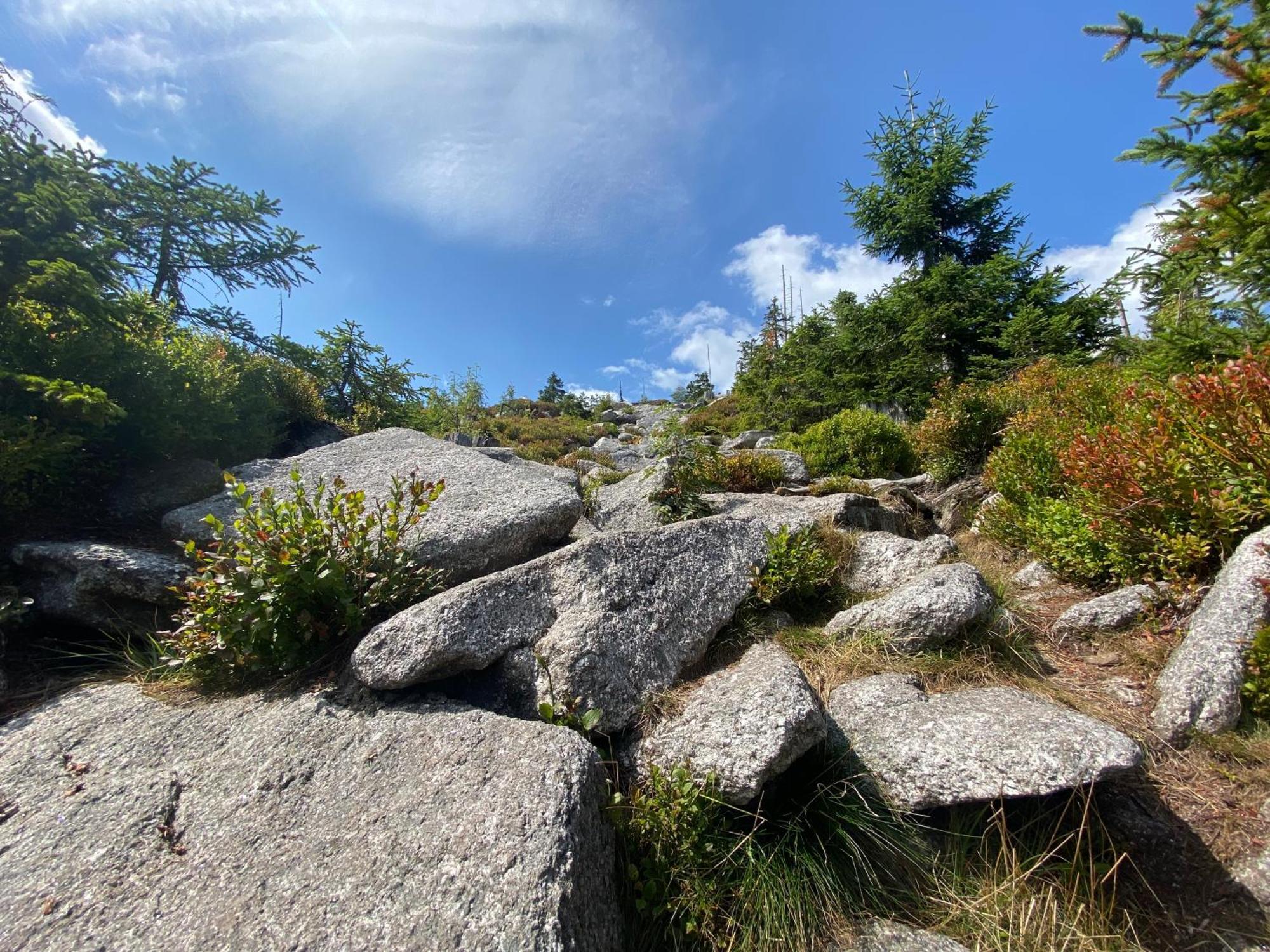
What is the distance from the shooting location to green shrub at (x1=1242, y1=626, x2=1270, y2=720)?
9.98 ft

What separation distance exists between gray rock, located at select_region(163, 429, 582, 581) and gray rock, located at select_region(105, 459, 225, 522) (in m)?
0.36

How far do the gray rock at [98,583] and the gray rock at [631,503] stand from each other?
4.37m

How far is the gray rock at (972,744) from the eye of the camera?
2623 millimetres

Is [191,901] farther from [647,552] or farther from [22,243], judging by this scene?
[22,243]

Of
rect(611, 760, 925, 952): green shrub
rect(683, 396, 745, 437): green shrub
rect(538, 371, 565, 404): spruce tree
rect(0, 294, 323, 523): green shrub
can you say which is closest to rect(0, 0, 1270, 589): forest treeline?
rect(0, 294, 323, 523): green shrub

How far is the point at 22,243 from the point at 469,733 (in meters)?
6.66

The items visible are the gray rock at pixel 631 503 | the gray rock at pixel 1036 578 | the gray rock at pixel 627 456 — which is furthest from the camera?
the gray rock at pixel 627 456

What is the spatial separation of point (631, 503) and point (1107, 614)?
5.08 m

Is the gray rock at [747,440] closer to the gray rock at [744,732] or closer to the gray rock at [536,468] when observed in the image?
the gray rock at [536,468]

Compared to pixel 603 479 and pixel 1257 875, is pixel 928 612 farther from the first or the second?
pixel 603 479

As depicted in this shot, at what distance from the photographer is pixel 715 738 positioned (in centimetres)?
296

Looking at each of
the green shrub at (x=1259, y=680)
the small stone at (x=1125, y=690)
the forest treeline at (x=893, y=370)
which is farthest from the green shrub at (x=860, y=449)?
the green shrub at (x=1259, y=680)

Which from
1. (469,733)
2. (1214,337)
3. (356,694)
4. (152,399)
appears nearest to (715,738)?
(469,733)

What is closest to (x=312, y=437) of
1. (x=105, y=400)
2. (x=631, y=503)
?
(x=105, y=400)
